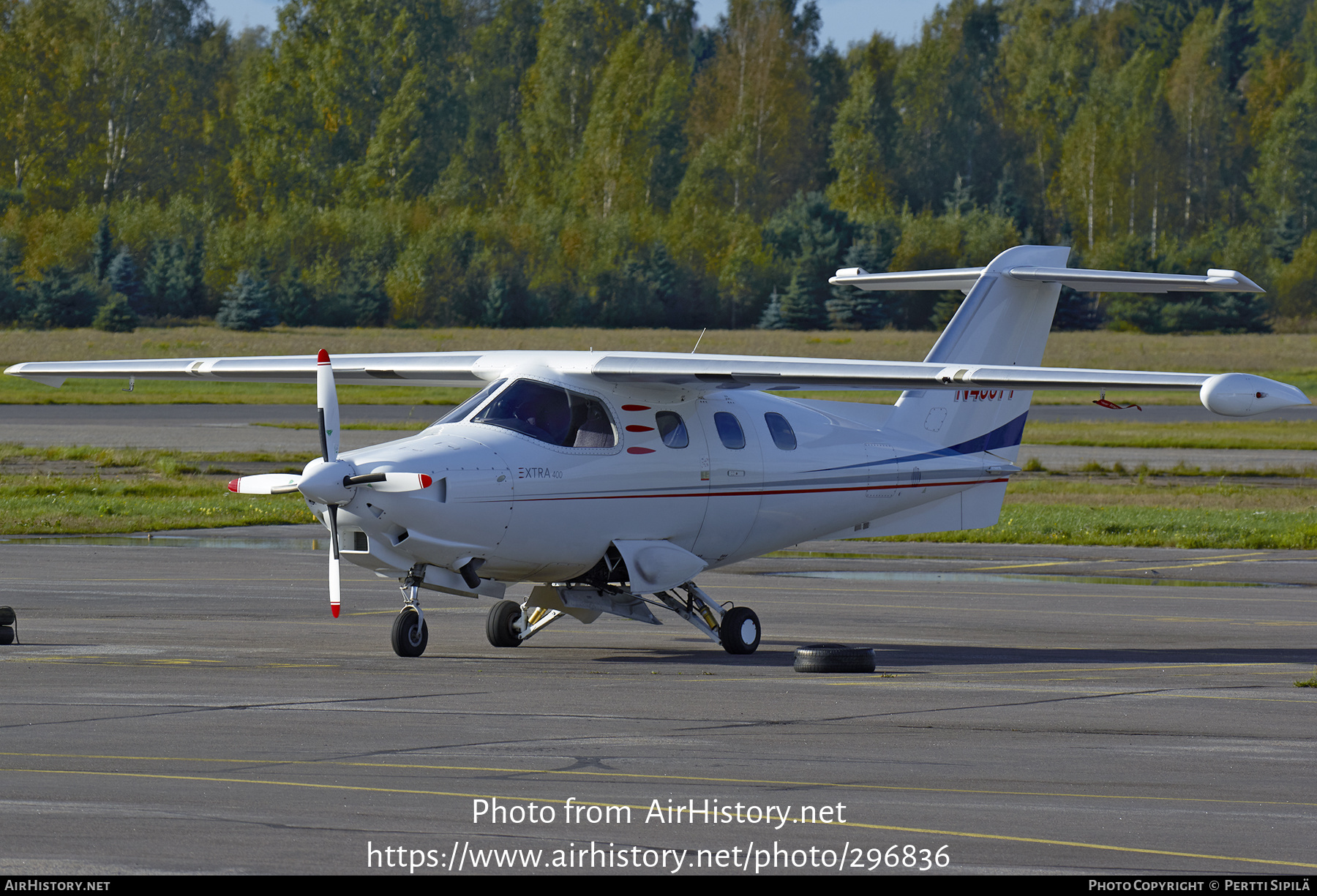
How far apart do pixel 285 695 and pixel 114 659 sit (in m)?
2.64

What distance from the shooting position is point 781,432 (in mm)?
16281

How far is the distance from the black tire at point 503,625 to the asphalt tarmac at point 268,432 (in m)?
23.9

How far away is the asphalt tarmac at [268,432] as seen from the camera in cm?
4125

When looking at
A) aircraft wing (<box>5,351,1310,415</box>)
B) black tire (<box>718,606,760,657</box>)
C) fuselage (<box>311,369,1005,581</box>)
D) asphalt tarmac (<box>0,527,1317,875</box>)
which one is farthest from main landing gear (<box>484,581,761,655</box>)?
aircraft wing (<box>5,351,1310,415</box>)

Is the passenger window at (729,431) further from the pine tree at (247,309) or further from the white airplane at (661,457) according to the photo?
the pine tree at (247,309)

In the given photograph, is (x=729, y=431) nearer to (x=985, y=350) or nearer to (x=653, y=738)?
(x=985, y=350)

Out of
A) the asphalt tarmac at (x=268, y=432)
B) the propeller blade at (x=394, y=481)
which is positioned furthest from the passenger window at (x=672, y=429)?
the asphalt tarmac at (x=268, y=432)

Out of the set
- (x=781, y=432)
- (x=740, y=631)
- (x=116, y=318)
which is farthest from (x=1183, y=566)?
(x=116, y=318)

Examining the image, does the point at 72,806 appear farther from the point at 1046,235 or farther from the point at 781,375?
the point at 1046,235

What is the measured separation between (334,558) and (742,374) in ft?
13.3

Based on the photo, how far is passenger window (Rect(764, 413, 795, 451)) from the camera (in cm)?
1622

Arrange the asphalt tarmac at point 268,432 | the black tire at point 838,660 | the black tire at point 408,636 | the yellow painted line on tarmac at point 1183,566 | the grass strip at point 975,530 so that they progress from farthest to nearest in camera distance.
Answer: the asphalt tarmac at point 268,432 < the grass strip at point 975,530 < the yellow painted line on tarmac at point 1183,566 < the black tire at point 408,636 < the black tire at point 838,660

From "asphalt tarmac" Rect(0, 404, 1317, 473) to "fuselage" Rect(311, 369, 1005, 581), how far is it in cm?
2158

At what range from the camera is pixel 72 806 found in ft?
26.5
